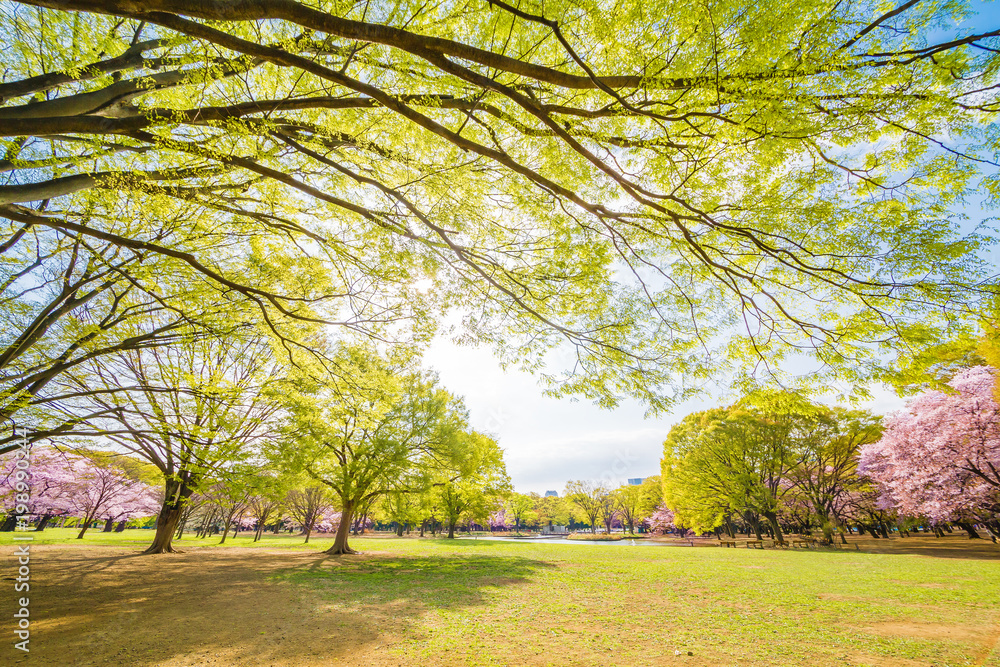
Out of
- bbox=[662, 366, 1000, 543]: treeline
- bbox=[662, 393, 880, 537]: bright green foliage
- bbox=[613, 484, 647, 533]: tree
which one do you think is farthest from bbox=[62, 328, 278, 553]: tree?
bbox=[613, 484, 647, 533]: tree

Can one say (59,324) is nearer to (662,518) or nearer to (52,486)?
(52,486)

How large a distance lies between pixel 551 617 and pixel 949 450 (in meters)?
20.8

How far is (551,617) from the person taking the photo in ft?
17.4

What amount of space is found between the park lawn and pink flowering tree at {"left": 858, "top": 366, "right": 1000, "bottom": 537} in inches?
350

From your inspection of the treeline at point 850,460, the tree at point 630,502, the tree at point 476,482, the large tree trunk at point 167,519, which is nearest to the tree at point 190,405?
the large tree trunk at point 167,519

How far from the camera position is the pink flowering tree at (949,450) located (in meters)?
14.4

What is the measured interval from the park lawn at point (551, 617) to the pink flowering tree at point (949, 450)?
8.90 m

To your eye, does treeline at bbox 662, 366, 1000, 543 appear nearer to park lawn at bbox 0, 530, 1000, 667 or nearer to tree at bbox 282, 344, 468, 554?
park lawn at bbox 0, 530, 1000, 667

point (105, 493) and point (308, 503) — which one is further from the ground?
point (105, 493)

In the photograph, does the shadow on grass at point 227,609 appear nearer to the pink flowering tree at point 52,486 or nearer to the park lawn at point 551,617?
the park lawn at point 551,617

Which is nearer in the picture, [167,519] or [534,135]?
[534,135]

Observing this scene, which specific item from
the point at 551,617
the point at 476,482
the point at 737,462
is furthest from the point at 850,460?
the point at 551,617

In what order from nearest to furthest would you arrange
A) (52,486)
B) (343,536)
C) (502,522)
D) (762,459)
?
(343,536) → (762,459) → (52,486) → (502,522)

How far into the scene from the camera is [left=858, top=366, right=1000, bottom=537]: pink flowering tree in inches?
566
